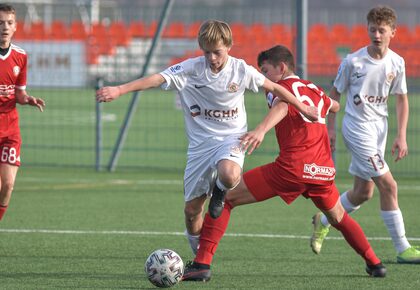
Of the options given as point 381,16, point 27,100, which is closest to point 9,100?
point 27,100

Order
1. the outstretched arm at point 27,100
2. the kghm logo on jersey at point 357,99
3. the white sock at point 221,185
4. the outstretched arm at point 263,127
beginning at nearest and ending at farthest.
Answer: the outstretched arm at point 263,127, the white sock at point 221,185, the kghm logo on jersey at point 357,99, the outstretched arm at point 27,100

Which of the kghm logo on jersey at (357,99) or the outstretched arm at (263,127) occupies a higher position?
the outstretched arm at (263,127)

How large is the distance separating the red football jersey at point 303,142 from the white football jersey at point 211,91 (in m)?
0.27

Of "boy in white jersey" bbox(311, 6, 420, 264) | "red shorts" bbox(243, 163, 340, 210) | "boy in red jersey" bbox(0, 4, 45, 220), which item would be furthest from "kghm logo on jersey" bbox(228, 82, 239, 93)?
"boy in red jersey" bbox(0, 4, 45, 220)

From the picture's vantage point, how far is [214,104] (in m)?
7.94

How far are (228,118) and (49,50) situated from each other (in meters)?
13.2

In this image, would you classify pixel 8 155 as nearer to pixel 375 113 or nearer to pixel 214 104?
pixel 214 104

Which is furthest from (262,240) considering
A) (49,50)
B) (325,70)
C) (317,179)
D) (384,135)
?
(49,50)

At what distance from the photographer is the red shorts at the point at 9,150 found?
9.36 metres

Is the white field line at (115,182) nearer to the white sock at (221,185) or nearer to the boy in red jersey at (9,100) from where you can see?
the boy in red jersey at (9,100)

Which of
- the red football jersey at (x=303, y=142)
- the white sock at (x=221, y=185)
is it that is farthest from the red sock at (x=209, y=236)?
the red football jersey at (x=303, y=142)

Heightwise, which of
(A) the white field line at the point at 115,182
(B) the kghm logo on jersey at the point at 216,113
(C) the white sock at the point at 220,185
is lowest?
(A) the white field line at the point at 115,182

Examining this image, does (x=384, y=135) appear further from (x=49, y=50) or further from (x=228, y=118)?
(x=49, y=50)

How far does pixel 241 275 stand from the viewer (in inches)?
320
